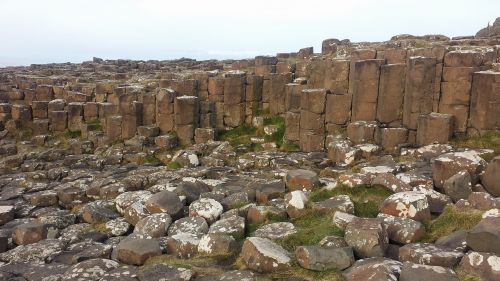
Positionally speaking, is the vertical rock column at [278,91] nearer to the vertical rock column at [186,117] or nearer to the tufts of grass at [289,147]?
the tufts of grass at [289,147]

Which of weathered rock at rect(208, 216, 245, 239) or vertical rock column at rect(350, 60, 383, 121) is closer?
weathered rock at rect(208, 216, 245, 239)

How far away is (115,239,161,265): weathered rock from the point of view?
7414 millimetres

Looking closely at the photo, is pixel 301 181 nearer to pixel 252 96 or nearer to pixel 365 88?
pixel 365 88

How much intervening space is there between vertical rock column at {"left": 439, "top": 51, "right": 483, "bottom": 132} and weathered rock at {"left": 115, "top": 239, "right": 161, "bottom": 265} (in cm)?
916

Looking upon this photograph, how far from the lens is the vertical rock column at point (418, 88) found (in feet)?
41.8

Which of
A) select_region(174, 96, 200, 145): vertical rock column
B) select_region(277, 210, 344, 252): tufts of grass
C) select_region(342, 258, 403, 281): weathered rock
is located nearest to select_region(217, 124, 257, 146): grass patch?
select_region(174, 96, 200, 145): vertical rock column

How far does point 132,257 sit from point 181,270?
1159mm

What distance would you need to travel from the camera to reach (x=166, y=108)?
58.5ft

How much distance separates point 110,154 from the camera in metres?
17.0

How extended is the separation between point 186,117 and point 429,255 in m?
12.6

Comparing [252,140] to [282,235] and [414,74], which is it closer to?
[414,74]

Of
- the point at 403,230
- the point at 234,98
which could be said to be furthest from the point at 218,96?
the point at 403,230

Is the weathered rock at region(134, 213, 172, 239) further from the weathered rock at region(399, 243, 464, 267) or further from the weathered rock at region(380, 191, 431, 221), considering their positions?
A: the weathered rock at region(399, 243, 464, 267)

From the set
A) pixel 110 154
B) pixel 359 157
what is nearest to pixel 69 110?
pixel 110 154
